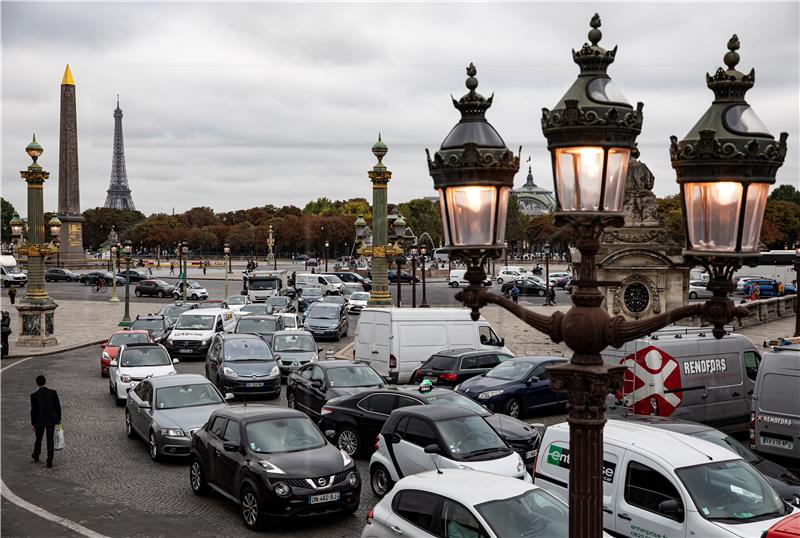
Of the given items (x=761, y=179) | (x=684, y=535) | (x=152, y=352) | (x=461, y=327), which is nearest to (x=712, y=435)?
(x=684, y=535)

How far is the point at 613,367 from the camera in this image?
465cm

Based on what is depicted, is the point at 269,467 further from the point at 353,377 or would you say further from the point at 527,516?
the point at 353,377

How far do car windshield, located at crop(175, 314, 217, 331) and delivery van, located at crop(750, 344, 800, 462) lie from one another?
21.1 m

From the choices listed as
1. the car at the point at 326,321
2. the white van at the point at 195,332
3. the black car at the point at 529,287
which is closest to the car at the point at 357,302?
the car at the point at 326,321

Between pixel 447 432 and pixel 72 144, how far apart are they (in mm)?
79186

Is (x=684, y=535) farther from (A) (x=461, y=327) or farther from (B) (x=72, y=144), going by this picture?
(B) (x=72, y=144)

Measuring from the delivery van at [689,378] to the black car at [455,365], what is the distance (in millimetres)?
4574

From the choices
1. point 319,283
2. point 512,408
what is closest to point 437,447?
point 512,408

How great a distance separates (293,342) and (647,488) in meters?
16.9

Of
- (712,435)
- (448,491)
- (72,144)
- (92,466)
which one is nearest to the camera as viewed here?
(448,491)

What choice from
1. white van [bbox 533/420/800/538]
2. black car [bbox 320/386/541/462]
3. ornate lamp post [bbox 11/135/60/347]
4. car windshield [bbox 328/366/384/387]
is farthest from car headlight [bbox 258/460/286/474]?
ornate lamp post [bbox 11/135/60/347]

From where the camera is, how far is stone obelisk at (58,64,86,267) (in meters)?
80.5

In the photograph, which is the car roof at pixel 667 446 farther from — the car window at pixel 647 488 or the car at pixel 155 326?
the car at pixel 155 326

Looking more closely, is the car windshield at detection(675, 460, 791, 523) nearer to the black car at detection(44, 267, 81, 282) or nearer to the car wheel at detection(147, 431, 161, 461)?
the car wheel at detection(147, 431, 161, 461)
